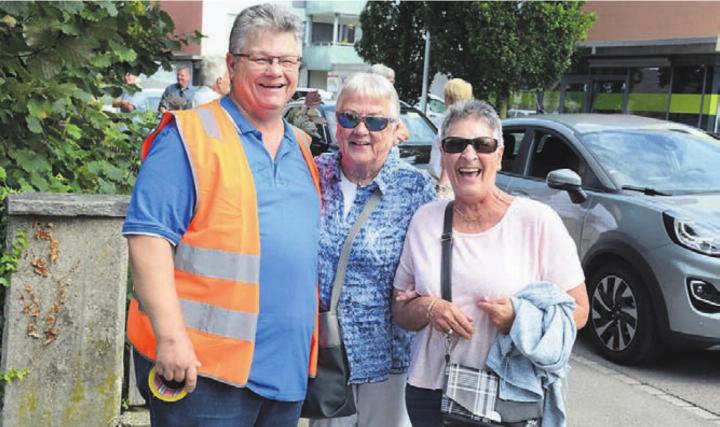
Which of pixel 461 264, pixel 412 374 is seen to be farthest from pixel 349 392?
pixel 461 264

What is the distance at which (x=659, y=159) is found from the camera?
666cm

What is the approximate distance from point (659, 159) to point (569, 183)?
83 centimetres

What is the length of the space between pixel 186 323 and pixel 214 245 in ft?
0.74

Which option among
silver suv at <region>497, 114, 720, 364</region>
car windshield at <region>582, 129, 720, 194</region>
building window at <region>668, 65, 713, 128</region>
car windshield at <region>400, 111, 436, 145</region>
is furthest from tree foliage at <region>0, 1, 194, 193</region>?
building window at <region>668, 65, 713, 128</region>

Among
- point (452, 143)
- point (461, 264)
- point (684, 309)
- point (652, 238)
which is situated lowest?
point (684, 309)

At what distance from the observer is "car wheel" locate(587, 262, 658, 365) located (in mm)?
5805

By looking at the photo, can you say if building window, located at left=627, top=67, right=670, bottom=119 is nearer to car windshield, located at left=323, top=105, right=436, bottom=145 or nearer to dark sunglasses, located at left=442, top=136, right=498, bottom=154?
car windshield, located at left=323, top=105, right=436, bottom=145

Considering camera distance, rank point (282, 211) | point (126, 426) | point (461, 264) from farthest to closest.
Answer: point (126, 426) → point (461, 264) → point (282, 211)

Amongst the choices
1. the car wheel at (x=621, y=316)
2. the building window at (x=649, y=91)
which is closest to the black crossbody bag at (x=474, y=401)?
the car wheel at (x=621, y=316)

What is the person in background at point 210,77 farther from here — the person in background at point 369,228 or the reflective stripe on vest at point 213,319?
the reflective stripe on vest at point 213,319

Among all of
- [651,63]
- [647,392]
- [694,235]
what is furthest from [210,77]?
[651,63]

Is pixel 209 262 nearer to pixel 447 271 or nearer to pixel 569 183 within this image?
pixel 447 271

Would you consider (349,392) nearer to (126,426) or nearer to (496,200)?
(496,200)

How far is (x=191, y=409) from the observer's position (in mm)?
2357
